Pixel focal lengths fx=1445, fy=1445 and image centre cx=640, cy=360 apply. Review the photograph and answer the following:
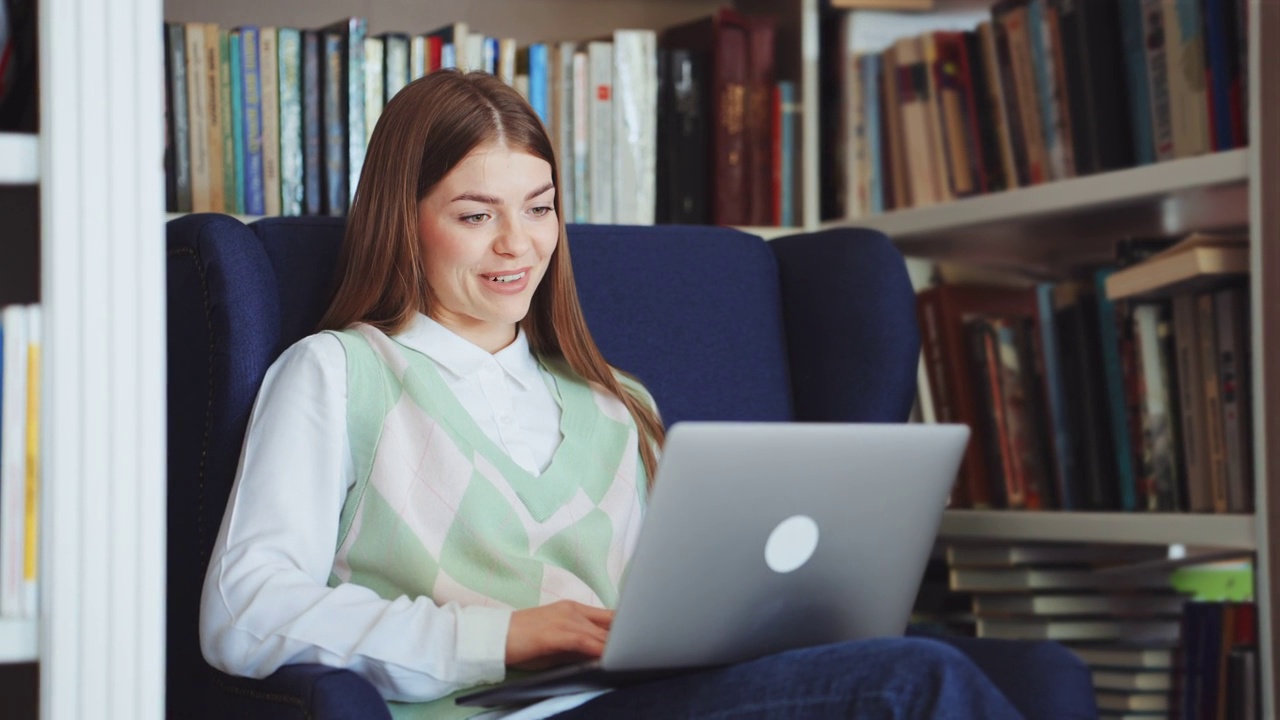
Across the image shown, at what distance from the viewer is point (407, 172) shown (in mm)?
1427

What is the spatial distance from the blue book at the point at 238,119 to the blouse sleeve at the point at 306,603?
24.4 inches

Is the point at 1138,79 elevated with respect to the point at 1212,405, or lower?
elevated

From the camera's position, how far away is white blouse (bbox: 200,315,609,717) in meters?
1.16

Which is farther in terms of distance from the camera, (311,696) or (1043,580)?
(1043,580)

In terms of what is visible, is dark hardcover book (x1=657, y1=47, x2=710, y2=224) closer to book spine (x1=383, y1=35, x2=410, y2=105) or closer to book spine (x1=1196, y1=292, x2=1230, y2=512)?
book spine (x1=383, y1=35, x2=410, y2=105)

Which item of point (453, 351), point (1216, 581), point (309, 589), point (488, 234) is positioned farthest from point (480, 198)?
point (1216, 581)

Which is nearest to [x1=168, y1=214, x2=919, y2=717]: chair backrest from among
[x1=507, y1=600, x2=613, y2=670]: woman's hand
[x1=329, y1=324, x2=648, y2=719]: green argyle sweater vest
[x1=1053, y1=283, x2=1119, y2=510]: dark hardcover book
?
[x1=329, y1=324, x2=648, y2=719]: green argyle sweater vest

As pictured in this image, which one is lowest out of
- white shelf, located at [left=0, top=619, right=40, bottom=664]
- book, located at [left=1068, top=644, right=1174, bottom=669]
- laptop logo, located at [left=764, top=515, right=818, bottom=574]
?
book, located at [left=1068, top=644, right=1174, bottom=669]

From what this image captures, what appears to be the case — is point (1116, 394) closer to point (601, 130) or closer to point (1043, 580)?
point (1043, 580)

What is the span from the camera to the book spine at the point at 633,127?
6.57ft

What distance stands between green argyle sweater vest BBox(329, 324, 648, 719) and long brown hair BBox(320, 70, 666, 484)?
46 millimetres

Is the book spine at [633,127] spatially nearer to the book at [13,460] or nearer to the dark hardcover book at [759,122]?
the dark hardcover book at [759,122]

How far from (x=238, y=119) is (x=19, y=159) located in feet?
2.99

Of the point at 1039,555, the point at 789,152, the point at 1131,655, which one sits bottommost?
the point at 1131,655
